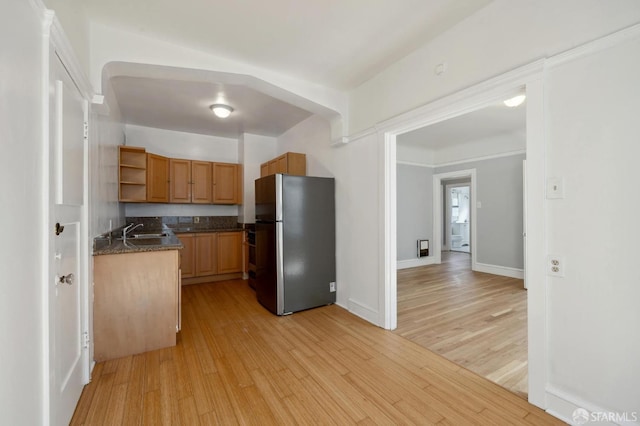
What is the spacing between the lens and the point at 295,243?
3314mm

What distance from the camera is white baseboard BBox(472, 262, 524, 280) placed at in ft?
15.9

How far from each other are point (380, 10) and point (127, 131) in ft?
15.3

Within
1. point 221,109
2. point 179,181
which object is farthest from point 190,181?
point 221,109

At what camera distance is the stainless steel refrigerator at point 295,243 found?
3225 millimetres

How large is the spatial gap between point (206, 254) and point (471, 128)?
5.17m

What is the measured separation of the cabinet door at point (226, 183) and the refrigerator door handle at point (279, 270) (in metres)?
2.39

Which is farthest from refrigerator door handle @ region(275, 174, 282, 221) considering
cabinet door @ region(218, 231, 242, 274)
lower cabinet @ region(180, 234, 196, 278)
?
lower cabinet @ region(180, 234, 196, 278)

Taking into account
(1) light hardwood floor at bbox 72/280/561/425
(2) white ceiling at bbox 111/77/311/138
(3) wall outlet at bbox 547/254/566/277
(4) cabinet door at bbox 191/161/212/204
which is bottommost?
(1) light hardwood floor at bbox 72/280/561/425

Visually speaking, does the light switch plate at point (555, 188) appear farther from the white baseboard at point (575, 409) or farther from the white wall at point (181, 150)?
the white wall at point (181, 150)

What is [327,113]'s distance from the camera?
3.35 meters

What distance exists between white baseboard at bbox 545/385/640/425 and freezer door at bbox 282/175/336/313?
2.34 meters

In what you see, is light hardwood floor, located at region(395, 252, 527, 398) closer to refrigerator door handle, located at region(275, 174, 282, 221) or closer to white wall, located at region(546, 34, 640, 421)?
white wall, located at region(546, 34, 640, 421)

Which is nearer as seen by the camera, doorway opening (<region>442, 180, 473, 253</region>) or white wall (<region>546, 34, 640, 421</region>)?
white wall (<region>546, 34, 640, 421</region>)

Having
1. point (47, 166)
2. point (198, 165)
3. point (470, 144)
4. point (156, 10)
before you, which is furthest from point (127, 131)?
point (470, 144)
